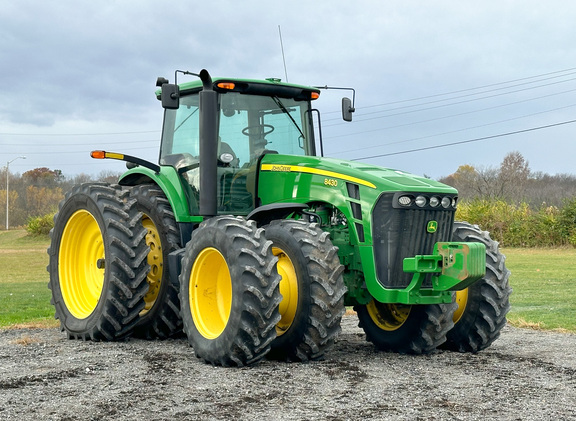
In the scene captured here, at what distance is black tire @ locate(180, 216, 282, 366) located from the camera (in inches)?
269

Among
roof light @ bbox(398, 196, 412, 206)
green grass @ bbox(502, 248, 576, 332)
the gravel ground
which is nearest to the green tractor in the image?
roof light @ bbox(398, 196, 412, 206)

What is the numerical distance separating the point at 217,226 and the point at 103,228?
1.98 metres

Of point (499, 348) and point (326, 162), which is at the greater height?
point (326, 162)

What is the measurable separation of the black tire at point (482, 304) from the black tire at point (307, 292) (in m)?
1.68

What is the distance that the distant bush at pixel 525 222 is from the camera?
36156 mm

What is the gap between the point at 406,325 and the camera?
796 cm

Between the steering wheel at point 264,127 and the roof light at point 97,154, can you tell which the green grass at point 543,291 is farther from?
the roof light at point 97,154

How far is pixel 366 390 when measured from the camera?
20.0 ft

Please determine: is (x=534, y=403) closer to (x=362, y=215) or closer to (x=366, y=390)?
(x=366, y=390)

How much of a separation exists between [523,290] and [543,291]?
489 mm

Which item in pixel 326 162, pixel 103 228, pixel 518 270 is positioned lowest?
pixel 518 270

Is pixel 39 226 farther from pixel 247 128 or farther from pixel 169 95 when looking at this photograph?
pixel 169 95

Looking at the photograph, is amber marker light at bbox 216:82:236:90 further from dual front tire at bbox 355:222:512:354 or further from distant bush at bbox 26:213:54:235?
distant bush at bbox 26:213:54:235

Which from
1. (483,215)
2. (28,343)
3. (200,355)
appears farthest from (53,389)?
(483,215)
